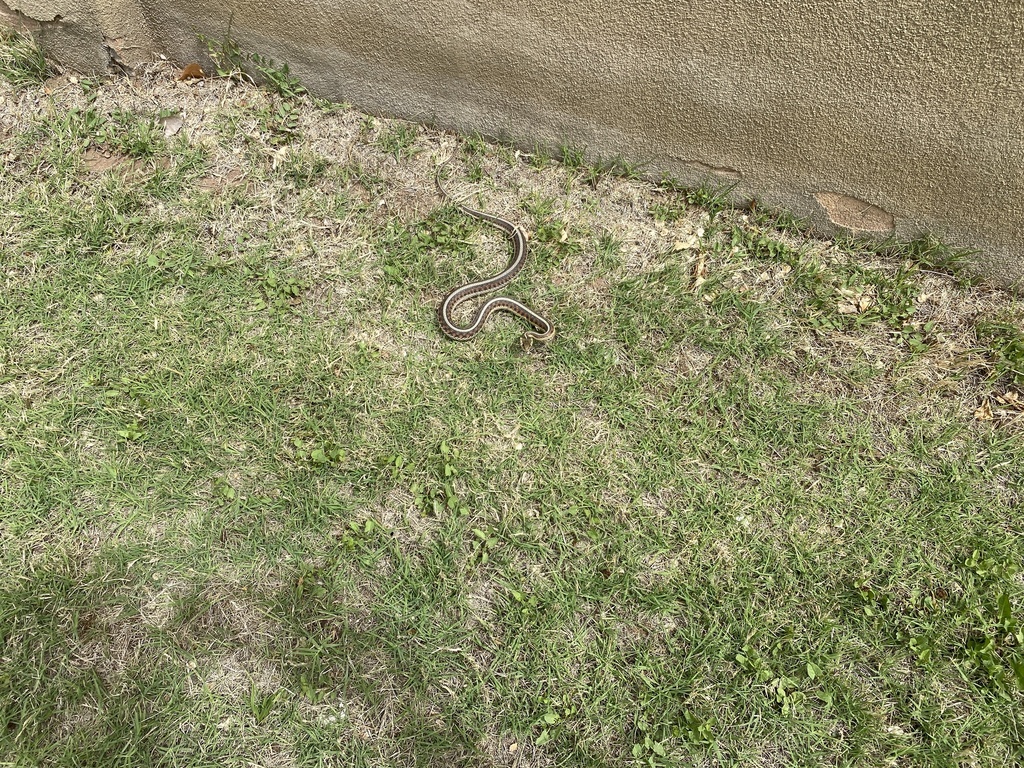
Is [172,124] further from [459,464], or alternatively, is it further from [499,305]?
[459,464]

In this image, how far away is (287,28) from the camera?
3.62 m

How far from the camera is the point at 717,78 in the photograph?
10.2ft

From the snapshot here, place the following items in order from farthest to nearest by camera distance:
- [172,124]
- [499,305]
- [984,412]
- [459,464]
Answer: [172,124], [499,305], [984,412], [459,464]

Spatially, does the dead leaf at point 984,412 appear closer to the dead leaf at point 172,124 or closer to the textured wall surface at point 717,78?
the textured wall surface at point 717,78

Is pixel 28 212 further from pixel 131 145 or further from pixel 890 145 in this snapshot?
pixel 890 145

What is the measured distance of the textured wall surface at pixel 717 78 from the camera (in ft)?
9.00

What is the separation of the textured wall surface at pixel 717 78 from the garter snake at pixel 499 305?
0.77 metres

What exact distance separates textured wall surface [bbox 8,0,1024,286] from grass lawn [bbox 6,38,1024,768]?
0.22 meters

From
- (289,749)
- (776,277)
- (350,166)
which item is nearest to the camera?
(289,749)

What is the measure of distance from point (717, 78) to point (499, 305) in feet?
5.47

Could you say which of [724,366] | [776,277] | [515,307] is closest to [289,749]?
[515,307]

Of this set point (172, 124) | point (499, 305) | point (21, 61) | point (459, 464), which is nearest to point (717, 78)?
point (499, 305)

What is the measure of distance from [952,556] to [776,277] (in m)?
1.72

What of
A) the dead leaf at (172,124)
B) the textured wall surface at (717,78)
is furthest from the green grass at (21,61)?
the dead leaf at (172,124)
